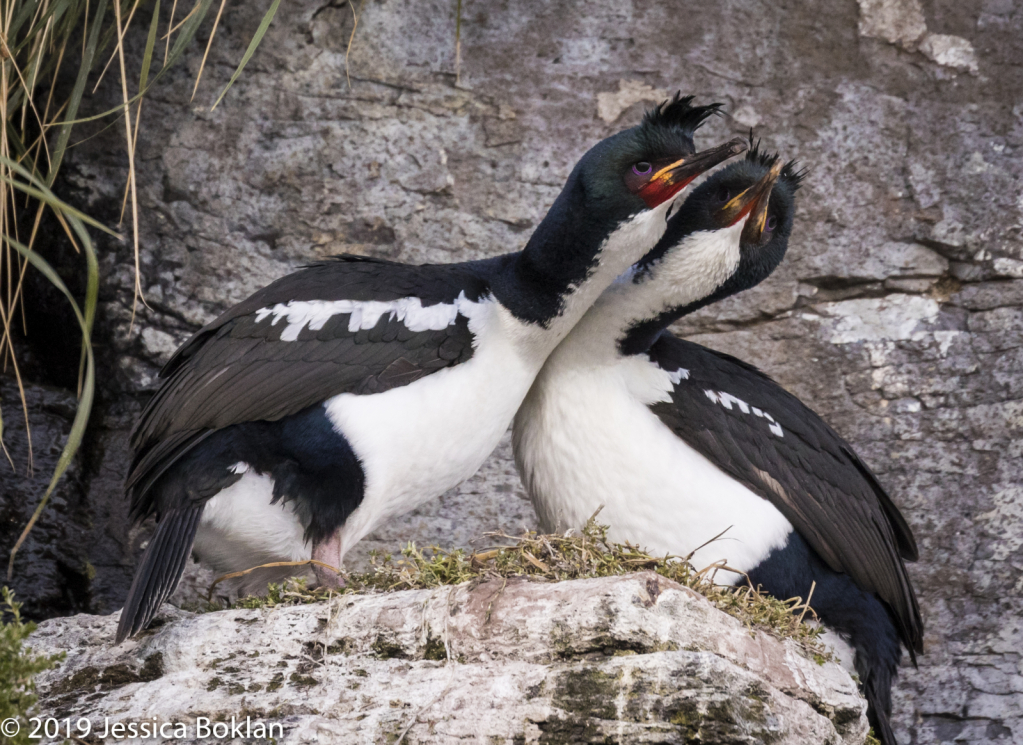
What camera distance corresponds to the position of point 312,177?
419cm

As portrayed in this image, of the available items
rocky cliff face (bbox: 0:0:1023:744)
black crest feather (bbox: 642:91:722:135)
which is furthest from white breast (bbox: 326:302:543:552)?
rocky cliff face (bbox: 0:0:1023:744)

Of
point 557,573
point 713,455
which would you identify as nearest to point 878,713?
point 713,455

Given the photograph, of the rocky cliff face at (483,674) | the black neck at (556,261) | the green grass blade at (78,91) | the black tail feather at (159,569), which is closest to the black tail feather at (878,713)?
the rocky cliff face at (483,674)

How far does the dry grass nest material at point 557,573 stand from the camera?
2.45 m

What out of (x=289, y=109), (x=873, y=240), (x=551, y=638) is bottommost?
(x=551, y=638)

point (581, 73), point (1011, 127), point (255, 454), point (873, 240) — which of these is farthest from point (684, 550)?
point (1011, 127)

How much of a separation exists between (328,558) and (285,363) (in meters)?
0.52

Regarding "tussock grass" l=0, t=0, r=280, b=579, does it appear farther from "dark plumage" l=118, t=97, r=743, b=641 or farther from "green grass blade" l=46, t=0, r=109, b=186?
"dark plumage" l=118, t=97, r=743, b=641

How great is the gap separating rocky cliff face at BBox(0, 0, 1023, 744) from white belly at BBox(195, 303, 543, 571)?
1.24m

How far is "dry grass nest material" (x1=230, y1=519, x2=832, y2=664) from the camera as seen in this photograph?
2451 mm

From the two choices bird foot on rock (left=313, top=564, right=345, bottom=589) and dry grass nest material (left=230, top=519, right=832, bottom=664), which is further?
bird foot on rock (left=313, top=564, right=345, bottom=589)

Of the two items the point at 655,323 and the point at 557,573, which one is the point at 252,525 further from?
the point at 655,323

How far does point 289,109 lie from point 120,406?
132cm

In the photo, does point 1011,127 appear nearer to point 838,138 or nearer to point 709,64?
point 838,138
